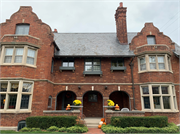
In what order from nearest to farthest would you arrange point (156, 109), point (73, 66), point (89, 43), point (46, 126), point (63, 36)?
point (46, 126)
point (156, 109)
point (73, 66)
point (89, 43)
point (63, 36)

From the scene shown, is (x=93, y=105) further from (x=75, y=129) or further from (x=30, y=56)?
(x=30, y=56)

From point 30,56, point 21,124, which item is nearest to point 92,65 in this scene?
point 30,56

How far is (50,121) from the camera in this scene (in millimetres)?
8773

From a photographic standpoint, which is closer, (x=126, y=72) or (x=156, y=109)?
(x=156, y=109)

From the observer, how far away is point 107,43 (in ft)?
49.1

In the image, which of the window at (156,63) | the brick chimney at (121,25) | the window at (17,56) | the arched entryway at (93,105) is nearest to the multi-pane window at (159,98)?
the window at (156,63)

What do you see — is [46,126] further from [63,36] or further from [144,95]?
[63,36]

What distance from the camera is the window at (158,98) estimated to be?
1113cm

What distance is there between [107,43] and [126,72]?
4378mm

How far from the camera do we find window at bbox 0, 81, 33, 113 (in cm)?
938

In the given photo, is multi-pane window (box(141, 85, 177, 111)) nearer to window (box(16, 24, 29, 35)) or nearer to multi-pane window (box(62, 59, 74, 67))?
multi-pane window (box(62, 59, 74, 67))

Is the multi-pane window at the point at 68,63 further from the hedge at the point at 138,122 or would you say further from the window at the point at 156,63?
the window at the point at 156,63

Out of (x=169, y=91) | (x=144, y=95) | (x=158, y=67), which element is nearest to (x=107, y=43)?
(x=158, y=67)

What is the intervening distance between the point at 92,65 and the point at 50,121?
6.40 metres
